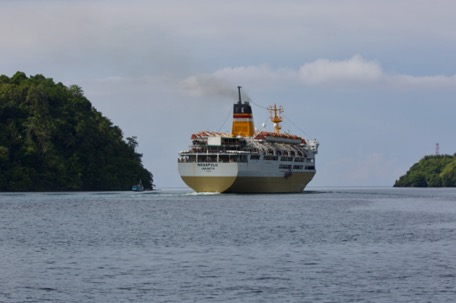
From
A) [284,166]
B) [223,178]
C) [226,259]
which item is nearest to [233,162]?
[223,178]

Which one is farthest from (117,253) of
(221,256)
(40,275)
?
(40,275)

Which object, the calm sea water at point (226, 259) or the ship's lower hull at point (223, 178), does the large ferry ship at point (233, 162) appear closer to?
the ship's lower hull at point (223, 178)

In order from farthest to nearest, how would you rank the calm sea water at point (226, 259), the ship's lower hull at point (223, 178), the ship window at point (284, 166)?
the ship window at point (284, 166) < the ship's lower hull at point (223, 178) < the calm sea water at point (226, 259)

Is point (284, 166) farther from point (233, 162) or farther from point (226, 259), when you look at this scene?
point (226, 259)

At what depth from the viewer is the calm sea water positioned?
4866 cm

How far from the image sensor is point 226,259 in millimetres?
62375

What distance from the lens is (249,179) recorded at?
16900 centimetres

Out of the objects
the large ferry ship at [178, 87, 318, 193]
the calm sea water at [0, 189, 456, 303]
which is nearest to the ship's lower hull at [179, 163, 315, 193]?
the large ferry ship at [178, 87, 318, 193]

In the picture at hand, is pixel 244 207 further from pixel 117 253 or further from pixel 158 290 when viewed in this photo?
pixel 158 290

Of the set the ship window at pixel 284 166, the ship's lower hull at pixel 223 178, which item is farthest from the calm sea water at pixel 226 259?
the ship window at pixel 284 166

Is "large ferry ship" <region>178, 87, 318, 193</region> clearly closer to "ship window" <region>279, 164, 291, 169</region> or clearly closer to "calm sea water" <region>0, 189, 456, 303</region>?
"ship window" <region>279, 164, 291, 169</region>

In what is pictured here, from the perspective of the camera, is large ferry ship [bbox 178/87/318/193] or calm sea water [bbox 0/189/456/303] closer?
calm sea water [bbox 0/189/456/303]

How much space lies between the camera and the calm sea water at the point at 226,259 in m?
48.7

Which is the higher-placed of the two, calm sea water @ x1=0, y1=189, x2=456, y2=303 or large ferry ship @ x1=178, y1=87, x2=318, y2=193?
large ferry ship @ x1=178, y1=87, x2=318, y2=193
